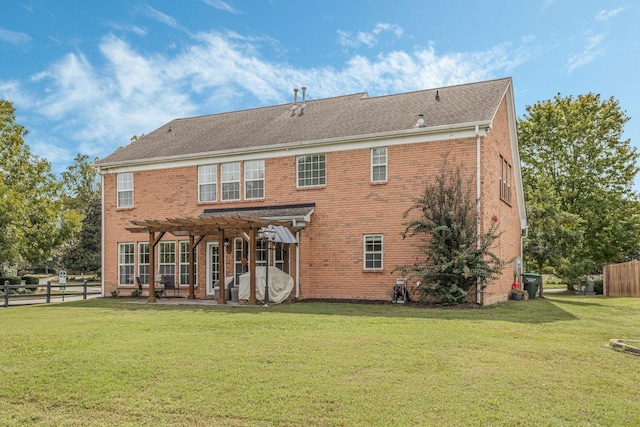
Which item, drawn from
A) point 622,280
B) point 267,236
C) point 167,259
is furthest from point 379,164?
point 622,280

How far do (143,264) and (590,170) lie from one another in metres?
28.2

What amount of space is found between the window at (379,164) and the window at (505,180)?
16.2ft

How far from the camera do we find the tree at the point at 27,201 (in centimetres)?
2983

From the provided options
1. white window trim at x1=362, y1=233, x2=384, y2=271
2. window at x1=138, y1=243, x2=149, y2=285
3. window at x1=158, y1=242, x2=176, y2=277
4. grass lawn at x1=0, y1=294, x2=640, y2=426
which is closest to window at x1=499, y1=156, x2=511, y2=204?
white window trim at x1=362, y1=233, x2=384, y2=271

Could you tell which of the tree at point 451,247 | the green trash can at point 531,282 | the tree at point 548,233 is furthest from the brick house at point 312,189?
the tree at point 548,233

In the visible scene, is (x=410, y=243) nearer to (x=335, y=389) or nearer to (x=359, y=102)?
(x=359, y=102)

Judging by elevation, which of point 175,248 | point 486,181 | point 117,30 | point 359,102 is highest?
point 117,30

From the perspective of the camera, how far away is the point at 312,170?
65.3 ft

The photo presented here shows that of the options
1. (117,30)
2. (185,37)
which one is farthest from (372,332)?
(117,30)

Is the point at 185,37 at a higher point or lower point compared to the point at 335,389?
higher

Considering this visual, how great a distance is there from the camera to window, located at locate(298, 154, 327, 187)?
19.7 m

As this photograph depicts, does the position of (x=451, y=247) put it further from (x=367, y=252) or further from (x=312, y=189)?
(x=312, y=189)

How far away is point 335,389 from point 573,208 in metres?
32.3

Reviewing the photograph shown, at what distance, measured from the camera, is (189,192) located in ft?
72.6
